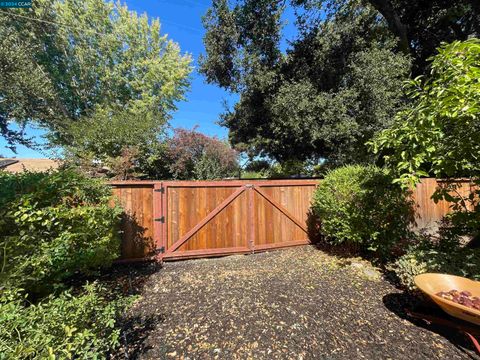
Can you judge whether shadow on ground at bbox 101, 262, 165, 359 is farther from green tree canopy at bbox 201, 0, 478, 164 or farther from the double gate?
green tree canopy at bbox 201, 0, 478, 164

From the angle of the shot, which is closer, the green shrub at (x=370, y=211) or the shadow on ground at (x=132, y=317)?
the shadow on ground at (x=132, y=317)

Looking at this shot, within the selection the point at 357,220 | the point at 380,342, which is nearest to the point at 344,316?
the point at 380,342

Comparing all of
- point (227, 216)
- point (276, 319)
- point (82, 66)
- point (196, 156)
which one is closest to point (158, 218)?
point (227, 216)

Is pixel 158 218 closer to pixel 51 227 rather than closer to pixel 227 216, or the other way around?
pixel 227 216

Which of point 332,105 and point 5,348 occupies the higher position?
point 332,105

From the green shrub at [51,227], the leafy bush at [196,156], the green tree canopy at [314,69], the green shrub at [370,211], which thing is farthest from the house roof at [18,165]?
the green shrub at [370,211]

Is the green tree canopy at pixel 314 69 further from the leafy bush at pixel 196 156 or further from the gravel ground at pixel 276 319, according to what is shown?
the gravel ground at pixel 276 319

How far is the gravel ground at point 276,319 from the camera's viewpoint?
2232mm

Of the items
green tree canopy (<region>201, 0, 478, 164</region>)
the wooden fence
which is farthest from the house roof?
green tree canopy (<region>201, 0, 478, 164</region>)

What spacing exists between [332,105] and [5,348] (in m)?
8.00

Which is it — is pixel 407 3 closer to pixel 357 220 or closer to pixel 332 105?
pixel 332 105

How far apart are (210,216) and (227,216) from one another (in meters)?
0.37

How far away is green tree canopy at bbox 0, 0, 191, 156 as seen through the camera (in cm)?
1207

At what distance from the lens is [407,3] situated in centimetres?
937
